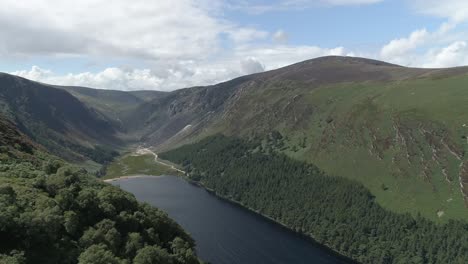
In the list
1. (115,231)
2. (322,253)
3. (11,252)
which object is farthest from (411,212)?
(11,252)

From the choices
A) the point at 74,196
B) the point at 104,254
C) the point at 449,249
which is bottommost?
the point at 449,249

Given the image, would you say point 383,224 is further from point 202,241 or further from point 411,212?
point 202,241

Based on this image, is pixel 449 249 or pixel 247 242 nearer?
pixel 449 249

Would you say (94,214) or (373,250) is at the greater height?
(94,214)

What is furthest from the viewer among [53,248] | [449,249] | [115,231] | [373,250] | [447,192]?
[447,192]

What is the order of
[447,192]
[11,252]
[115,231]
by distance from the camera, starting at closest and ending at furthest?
1. [11,252]
2. [115,231]
3. [447,192]

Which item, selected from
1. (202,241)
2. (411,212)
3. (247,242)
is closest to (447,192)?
(411,212)
